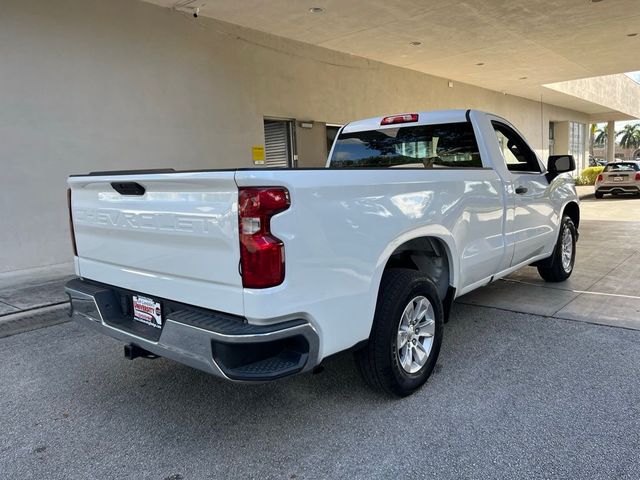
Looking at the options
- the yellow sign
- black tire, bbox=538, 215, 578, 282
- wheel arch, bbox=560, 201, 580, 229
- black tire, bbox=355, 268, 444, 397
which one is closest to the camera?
black tire, bbox=355, 268, 444, 397

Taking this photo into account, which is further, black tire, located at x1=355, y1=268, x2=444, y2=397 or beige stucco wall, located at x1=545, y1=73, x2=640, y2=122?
beige stucco wall, located at x1=545, y1=73, x2=640, y2=122

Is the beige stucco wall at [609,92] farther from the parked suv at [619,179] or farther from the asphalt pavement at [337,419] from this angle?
the asphalt pavement at [337,419]

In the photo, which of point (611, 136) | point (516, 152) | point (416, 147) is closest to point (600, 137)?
point (611, 136)

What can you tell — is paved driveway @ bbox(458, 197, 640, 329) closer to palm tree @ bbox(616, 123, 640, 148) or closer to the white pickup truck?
the white pickup truck

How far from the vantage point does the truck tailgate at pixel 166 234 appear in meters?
2.51

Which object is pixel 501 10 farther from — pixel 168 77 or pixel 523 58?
pixel 168 77

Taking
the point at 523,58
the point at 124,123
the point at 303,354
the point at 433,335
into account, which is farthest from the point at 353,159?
the point at 523,58

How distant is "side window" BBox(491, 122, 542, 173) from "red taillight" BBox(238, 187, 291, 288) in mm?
3348

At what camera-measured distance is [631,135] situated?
93312mm

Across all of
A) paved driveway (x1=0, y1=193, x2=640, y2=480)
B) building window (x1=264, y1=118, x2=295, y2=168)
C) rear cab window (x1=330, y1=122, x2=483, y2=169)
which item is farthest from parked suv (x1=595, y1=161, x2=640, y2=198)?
rear cab window (x1=330, y1=122, x2=483, y2=169)

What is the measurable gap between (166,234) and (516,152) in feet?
13.3

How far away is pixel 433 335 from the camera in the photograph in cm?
364

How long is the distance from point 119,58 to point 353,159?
5434mm

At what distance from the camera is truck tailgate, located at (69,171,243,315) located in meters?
2.51
